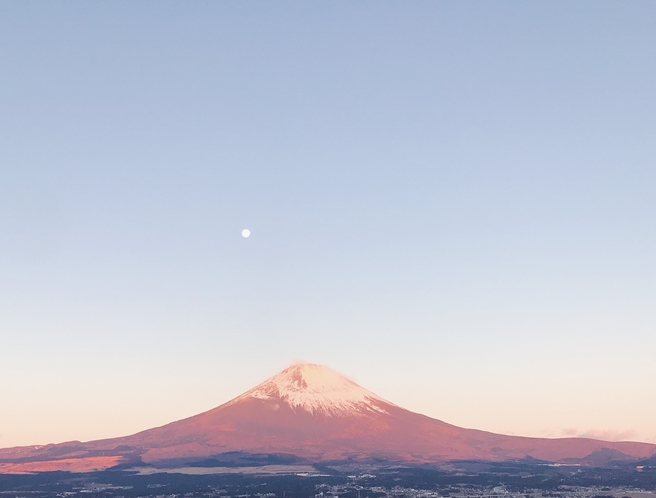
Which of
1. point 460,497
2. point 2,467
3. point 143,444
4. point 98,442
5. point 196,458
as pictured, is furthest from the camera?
point 98,442

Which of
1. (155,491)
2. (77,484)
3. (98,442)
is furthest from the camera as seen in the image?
(98,442)

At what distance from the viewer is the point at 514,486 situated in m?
129

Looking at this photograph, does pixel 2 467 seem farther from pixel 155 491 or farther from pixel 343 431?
pixel 343 431

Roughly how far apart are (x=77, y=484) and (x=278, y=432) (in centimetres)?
6693

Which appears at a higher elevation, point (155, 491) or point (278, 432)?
point (278, 432)

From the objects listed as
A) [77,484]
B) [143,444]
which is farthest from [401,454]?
[77,484]

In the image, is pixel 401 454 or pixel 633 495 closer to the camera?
pixel 633 495

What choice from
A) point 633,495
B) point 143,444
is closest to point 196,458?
point 143,444

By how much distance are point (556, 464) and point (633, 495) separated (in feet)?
235

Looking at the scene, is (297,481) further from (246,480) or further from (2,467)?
(2,467)

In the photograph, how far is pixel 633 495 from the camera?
112875mm

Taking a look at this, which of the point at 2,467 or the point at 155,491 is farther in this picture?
the point at 2,467

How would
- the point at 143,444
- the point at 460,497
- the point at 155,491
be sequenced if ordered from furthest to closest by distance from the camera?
1. the point at 143,444
2. the point at 155,491
3. the point at 460,497

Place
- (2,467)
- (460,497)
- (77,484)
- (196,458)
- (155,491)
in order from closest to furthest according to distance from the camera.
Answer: (460,497) → (155,491) → (77,484) → (2,467) → (196,458)
